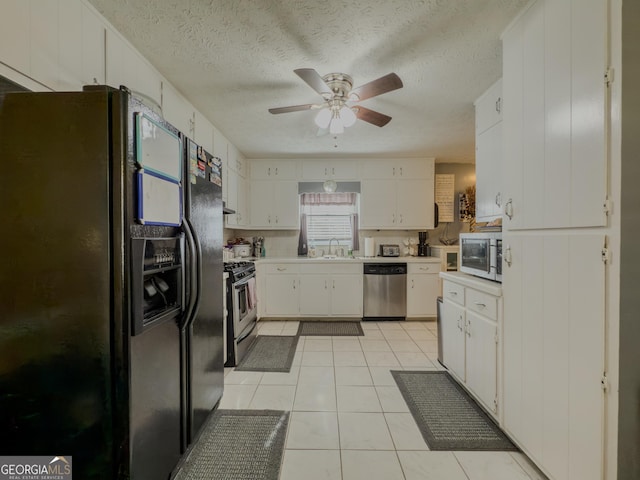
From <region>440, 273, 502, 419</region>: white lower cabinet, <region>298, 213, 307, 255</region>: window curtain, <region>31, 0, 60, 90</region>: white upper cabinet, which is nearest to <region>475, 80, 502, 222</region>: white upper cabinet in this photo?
<region>440, 273, 502, 419</region>: white lower cabinet

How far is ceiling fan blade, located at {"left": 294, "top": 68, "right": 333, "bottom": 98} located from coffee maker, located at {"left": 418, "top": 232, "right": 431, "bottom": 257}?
324 cm

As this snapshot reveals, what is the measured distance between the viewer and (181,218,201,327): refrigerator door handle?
1421 millimetres

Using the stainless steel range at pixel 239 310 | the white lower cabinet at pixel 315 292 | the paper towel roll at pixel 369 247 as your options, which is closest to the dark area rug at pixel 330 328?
the white lower cabinet at pixel 315 292

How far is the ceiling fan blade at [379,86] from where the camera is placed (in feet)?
5.74

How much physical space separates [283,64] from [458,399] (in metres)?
2.76

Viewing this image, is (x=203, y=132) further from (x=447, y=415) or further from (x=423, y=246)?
(x=423, y=246)

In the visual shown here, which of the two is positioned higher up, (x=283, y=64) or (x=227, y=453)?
(x=283, y=64)

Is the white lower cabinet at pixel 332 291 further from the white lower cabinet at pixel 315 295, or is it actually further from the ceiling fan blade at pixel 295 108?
the ceiling fan blade at pixel 295 108

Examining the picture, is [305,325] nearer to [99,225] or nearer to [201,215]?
[201,215]

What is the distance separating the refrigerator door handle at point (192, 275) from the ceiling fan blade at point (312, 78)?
42.1 inches

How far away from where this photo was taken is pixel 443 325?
2607 millimetres

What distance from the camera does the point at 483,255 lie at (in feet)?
→ 6.88

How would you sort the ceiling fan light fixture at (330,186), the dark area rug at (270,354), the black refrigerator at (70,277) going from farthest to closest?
the ceiling fan light fixture at (330,186), the dark area rug at (270,354), the black refrigerator at (70,277)

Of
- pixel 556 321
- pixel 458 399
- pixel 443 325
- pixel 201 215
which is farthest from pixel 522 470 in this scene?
pixel 201 215
